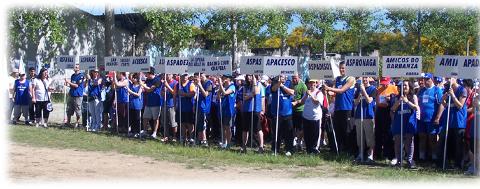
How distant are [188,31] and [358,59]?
859 inches

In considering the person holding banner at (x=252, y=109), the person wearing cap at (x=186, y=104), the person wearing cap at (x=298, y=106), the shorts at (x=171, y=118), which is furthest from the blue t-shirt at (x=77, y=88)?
the person wearing cap at (x=298, y=106)

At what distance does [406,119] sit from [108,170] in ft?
20.1

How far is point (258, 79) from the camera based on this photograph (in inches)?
593

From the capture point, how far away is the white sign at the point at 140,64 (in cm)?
1753

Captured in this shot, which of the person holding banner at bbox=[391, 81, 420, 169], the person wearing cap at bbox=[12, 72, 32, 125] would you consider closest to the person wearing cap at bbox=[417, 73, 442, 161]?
the person holding banner at bbox=[391, 81, 420, 169]

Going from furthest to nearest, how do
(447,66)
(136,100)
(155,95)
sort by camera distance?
(136,100) → (155,95) → (447,66)

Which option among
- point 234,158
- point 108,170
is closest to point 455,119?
point 234,158

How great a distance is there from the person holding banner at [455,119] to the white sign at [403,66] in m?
0.70

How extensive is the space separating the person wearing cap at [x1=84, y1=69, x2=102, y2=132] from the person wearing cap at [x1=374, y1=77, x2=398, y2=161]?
9281mm

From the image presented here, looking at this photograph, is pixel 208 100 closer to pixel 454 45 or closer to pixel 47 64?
pixel 47 64

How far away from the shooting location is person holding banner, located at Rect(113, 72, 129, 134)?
18.2 meters

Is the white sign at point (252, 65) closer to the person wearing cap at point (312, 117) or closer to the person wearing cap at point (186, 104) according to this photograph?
the person wearing cap at point (312, 117)

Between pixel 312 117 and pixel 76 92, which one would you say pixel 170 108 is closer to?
pixel 76 92

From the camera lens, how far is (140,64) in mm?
17719
